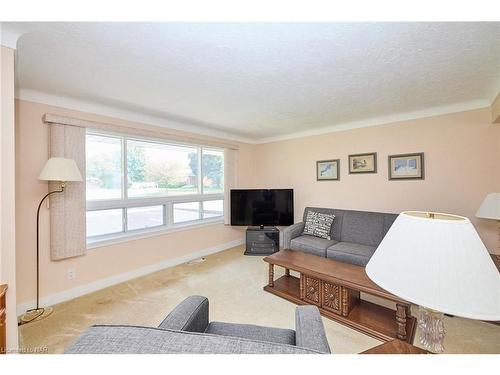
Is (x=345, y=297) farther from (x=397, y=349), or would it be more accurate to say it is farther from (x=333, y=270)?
(x=397, y=349)

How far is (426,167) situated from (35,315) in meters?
4.79

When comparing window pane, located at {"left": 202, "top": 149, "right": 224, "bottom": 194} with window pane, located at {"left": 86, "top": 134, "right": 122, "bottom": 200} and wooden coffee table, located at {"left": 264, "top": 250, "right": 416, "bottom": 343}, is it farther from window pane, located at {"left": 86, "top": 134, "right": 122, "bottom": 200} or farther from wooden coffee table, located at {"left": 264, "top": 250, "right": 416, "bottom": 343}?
wooden coffee table, located at {"left": 264, "top": 250, "right": 416, "bottom": 343}

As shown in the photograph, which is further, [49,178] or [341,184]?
[341,184]

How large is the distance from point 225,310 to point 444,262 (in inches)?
80.9

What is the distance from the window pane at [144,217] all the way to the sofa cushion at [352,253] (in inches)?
102

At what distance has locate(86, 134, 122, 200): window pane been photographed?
2.67 meters

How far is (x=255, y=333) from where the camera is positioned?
1.25m

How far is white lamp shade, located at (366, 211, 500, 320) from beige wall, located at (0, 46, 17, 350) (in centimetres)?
202

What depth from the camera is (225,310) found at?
2.18 metres

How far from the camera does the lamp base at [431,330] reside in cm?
78

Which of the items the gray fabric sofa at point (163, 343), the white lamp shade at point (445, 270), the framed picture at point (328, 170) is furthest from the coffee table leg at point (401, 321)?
the framed picture at point (328, 170)

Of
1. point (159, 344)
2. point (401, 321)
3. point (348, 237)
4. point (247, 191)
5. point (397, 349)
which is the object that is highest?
point (247, 191)

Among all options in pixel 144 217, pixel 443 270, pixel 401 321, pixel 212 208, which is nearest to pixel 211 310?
pixel 401 321
